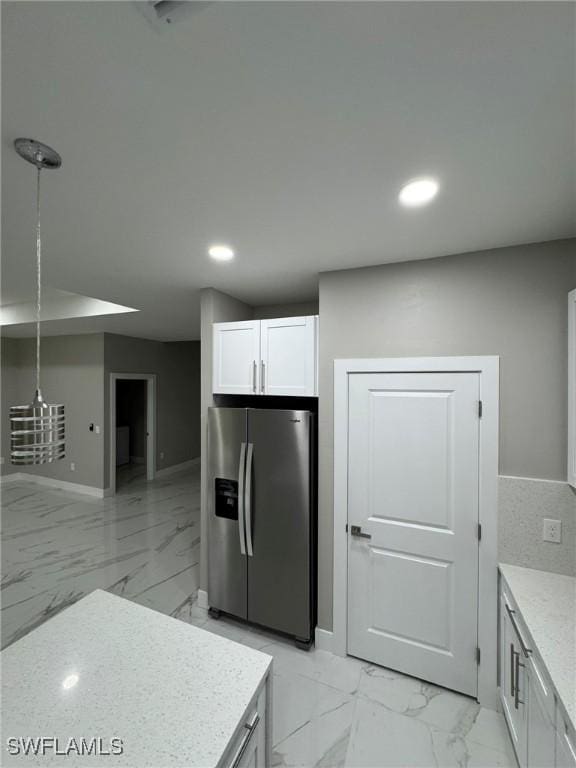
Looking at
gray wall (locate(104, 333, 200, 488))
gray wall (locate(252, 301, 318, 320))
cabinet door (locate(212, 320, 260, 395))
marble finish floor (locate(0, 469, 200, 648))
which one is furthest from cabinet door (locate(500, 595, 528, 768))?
gray wall (locate(104, 333, 200, 488))

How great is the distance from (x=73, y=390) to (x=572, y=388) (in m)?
6.47

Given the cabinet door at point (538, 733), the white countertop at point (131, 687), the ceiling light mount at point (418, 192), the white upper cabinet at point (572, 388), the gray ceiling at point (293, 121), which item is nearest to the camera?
the gray ceiling at point (293, 121)

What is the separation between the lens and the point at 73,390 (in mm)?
5750

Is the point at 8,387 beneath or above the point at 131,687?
above

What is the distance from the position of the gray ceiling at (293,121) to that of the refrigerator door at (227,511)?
1332 millimetres

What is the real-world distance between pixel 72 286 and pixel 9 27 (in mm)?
2270

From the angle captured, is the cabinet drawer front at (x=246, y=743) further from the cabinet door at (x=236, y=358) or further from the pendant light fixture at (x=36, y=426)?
the cabinet door at (x=236, y=358)

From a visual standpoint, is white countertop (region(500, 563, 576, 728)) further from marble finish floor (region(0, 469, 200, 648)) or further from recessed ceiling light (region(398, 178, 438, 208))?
marble finish floor (region(0, 469, 200, 648))

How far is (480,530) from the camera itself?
1.94 m

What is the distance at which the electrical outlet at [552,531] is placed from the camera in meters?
1.79

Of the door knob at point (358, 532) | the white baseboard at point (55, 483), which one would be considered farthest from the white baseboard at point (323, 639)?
the white baseboard at point (55, 483)

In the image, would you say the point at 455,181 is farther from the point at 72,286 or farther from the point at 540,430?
the point at 72,286

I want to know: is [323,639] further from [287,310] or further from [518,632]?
[287,310]

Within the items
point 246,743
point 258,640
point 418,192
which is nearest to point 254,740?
point 246,743
